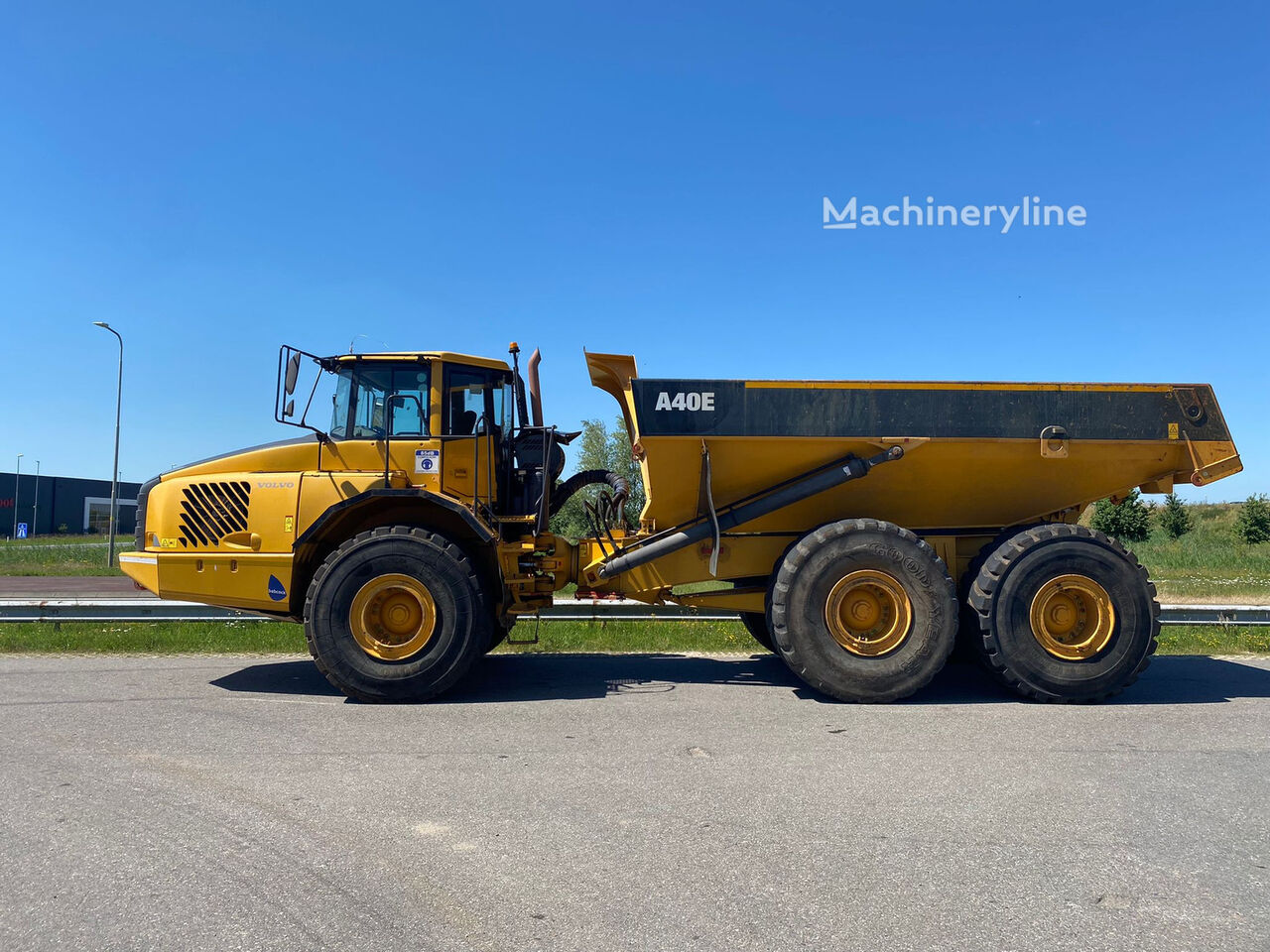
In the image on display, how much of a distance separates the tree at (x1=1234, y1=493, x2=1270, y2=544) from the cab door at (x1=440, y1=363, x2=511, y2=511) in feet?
126

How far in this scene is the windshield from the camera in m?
6.76

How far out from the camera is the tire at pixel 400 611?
618 cm

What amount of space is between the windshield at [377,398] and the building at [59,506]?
51941 mm

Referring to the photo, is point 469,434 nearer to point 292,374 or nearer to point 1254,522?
point 292,374

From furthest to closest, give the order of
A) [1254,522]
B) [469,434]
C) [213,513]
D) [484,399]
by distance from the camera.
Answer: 1. [1254,522]
2. [484,399]
3. [469,434]
4. [213,513]

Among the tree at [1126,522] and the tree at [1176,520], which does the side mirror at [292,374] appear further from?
the tree at [1176,520]

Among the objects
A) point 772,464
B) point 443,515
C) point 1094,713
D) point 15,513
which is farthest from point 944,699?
point 15,513

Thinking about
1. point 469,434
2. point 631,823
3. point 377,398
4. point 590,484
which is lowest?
point 631,823

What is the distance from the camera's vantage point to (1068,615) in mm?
6391

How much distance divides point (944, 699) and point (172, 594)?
20.2ft

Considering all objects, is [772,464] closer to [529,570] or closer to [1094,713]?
[529,570]

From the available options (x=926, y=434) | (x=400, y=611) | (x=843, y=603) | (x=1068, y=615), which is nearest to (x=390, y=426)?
(x=400, y=611)

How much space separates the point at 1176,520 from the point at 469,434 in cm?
4141

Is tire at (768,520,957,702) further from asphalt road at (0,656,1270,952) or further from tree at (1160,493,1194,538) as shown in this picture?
tree at (1160,493,1194,538)
